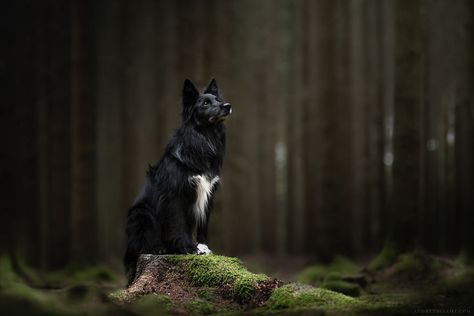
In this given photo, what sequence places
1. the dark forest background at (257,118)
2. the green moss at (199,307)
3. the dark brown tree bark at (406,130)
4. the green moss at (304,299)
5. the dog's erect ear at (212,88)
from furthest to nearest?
1. the dark forest background at (257,118)
2. the dark brown tree bark at (406,130)
3. the dog's erect ear at (212,88)
4. the green moss at (199,307)
5. the green moss at (304,299)

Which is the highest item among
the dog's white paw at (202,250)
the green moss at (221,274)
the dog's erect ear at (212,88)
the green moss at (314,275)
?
the dog's erect ear at (212,88)

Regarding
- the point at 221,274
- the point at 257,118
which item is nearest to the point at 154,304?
the point at 221,274

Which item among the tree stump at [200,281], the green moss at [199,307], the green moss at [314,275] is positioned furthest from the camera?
the green moss at [314,275]

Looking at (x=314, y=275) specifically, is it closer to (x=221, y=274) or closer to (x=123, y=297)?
(x=221, y=274)

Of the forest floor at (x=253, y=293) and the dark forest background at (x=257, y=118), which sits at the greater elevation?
the dark forest background at (x=257, y=118)

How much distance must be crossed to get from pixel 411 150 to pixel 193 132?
197 inches

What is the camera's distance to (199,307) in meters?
6.95

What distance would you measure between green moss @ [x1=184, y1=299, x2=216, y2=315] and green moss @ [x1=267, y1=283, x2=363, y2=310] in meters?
0.67

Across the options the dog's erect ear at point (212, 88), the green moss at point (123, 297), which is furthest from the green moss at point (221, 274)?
the dog's erect ear at point (212, 88)

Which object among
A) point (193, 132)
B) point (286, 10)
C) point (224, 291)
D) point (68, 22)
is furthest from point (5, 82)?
point (286, 10)

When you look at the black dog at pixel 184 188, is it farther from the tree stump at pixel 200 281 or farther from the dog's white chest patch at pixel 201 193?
the tree stump at pixel 200 281

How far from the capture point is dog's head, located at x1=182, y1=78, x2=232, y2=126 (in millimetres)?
7922

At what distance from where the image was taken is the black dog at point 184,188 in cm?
790

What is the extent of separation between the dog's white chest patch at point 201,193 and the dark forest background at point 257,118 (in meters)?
4.44
